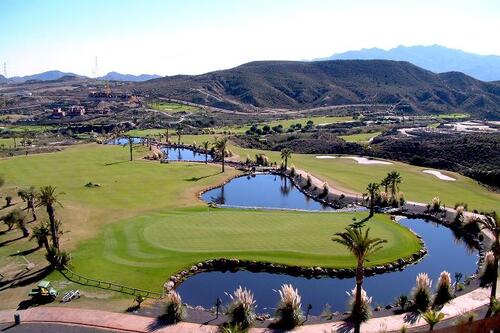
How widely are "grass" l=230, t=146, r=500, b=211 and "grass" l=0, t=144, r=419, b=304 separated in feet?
58.7

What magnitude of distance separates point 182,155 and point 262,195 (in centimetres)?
4646

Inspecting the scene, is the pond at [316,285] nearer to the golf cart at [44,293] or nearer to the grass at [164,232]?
the grass at [164,232]

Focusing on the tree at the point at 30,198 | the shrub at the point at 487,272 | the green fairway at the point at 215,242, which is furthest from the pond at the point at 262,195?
the shrub at the point at 487,272

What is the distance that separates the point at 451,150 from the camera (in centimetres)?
10712

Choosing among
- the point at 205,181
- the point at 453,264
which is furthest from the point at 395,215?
the point at 205,181

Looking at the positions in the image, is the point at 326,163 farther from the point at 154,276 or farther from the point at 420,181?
the point at 154,276

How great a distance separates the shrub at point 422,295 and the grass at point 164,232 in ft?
30.3

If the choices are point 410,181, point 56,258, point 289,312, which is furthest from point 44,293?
point 410,181

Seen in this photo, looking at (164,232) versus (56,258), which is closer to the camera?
(56,258)

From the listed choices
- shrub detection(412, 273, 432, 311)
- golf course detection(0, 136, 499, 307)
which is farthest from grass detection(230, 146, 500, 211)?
shrub detection(412, 273, 432, 311)

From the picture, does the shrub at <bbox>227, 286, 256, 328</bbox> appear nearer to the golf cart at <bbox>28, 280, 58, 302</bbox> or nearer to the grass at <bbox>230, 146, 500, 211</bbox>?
the golf cart at <bbox>28, 280, 58, 302</bbox>

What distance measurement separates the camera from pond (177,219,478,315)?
125ft

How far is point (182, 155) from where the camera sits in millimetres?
117438

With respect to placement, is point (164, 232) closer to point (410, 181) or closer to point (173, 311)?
point (173, 311)
